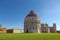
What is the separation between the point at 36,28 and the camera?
88.2m

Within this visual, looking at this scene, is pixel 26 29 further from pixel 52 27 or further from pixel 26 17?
pixel 52 27

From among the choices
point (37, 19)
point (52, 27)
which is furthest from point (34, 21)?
point (52, 27)

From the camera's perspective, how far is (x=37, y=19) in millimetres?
89250

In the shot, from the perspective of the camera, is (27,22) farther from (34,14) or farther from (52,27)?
(52,27)

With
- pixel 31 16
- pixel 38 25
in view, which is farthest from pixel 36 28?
pixel 31 16

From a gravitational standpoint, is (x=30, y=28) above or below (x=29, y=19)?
below

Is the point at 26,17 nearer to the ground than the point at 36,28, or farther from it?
farther from it

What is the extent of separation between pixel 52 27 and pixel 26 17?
2186 inches

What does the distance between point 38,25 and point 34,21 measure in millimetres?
3742

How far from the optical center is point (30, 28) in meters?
88.2

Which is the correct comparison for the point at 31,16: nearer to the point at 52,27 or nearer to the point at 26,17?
the point at 26,17

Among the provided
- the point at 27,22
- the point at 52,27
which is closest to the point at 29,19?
the point at 27,22

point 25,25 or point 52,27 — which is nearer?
point 25,25

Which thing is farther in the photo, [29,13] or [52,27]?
[52,27]
